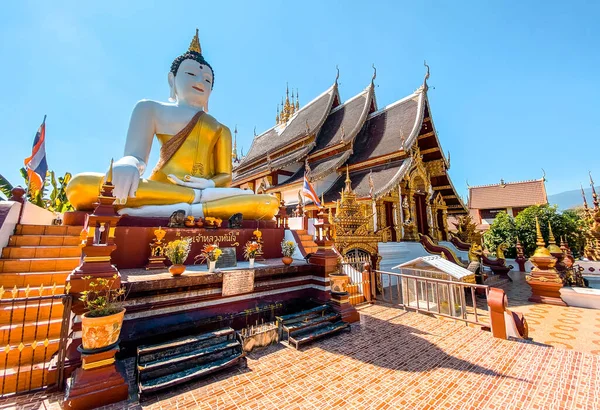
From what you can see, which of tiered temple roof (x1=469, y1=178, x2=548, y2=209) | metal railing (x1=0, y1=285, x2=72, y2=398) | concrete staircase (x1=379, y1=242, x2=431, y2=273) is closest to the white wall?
metal railing (x1=0, y1=285, x2=72, y2=398)

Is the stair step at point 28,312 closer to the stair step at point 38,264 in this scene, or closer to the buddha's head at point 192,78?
the stair step at point 38,264

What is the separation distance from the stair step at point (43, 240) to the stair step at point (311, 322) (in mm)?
3954

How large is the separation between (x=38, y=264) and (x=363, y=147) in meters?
14.2

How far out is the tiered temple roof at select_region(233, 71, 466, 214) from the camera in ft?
41.7

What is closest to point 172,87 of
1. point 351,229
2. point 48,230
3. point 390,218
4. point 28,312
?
point 48,230

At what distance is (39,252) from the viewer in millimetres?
4145

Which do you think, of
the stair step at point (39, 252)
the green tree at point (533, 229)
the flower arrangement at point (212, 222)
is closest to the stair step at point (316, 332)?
the flower arrangement at point (212, 222)

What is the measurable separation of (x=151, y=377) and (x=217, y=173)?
16.8ft

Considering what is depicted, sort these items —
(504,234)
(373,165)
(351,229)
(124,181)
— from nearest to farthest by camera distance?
1. (124,181)
2. (351,229)
3. (373,165)
4. (504,234)

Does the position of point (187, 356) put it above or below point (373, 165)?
below

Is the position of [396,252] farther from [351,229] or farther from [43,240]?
[43,240]

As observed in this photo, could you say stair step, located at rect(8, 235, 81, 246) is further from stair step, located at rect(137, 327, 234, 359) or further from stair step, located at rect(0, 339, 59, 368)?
stair step, located at rect(137, 327, 234, 359)

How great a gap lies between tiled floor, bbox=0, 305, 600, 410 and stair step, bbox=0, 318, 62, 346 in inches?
33.7

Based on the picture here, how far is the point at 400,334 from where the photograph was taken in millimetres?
4223
